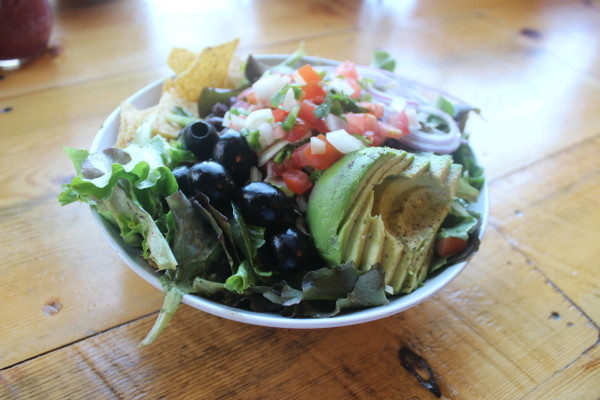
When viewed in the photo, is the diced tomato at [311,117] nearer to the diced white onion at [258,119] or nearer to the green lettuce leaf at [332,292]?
the diced white onion at [258,119]

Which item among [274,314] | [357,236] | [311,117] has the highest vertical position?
[311,117]

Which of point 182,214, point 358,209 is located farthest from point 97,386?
point 358,209

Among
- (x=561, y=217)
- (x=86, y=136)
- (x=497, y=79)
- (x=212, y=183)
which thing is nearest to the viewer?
(x=212, y=183)

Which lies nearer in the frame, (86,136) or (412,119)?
(412,119)

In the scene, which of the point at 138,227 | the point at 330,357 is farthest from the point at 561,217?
the point at 138,227

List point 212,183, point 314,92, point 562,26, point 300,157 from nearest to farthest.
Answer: point 212,183 < point 300,157 < point 314,92 < point 562,26

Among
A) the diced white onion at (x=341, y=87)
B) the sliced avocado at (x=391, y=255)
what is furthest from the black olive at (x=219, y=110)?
the sliced avocado at (x=391, y=255)

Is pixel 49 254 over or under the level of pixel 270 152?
under

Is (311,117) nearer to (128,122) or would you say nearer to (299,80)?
(299,80)

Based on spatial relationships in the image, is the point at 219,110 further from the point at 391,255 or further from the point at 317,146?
the point at 391,255
